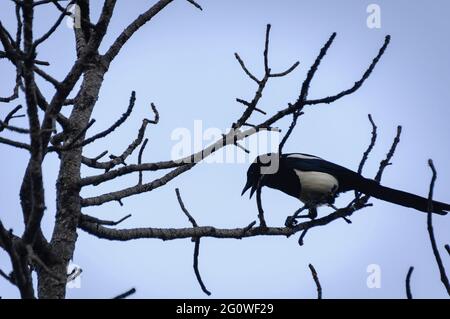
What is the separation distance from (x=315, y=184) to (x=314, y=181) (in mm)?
31

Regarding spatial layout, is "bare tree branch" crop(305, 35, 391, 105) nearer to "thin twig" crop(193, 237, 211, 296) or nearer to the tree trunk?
"thin twig" crop(193, 237, 211, 296)

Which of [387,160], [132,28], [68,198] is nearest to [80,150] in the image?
[68,198]

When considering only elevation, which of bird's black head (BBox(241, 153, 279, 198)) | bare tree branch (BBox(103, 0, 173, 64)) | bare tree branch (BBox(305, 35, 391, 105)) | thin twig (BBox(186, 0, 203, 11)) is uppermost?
A: thin twig (BBox(186, 0, 203, 11))

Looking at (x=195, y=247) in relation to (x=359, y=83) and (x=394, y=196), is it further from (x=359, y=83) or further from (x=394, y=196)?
(x=394, y=196)

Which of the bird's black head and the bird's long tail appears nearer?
the bird's long tail

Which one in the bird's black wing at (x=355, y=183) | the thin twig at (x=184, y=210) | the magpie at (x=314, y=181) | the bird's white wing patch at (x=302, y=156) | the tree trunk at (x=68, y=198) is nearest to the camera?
the tree trunk at (x=68, y=198)

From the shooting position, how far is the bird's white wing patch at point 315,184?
20.2 ft

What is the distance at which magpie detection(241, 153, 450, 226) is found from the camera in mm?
5762

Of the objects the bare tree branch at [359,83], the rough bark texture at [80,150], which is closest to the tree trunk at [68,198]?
the rough bark texture at [80,150]

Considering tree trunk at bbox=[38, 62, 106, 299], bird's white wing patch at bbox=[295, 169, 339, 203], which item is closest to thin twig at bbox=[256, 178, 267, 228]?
tree trunk at bbox=[38, 62, 106, 299]

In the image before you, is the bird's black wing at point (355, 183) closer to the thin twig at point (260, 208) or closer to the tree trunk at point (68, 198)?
the thin twig at point (260, 208)

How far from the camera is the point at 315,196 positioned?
6.25 meters

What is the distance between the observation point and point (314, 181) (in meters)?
6.24
